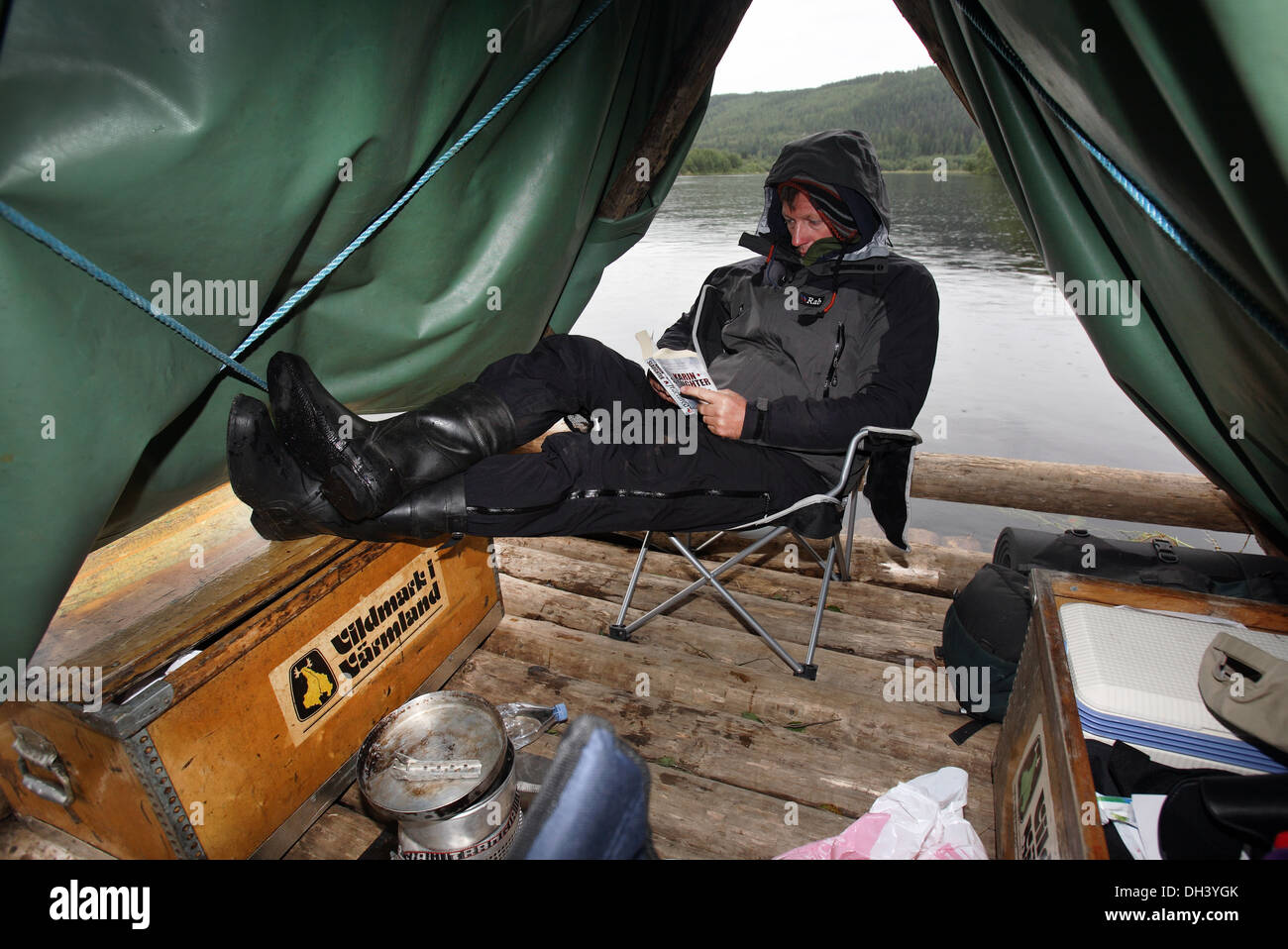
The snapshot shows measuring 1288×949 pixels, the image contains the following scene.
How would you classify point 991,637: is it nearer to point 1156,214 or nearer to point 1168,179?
point 1156,214

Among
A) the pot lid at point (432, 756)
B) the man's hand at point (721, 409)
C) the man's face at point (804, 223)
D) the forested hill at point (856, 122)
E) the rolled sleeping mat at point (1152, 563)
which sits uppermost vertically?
the forested hill at point (856, 122)

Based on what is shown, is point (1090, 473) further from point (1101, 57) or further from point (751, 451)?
point (1101, 57)

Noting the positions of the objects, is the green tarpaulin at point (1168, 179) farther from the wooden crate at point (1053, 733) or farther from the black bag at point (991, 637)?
the black bag at point (991, 637)

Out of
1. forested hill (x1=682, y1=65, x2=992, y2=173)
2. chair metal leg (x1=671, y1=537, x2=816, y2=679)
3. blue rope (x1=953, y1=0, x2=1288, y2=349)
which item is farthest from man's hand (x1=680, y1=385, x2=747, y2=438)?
forested hill (x1=682, y1=65, x2=992, y2=173)

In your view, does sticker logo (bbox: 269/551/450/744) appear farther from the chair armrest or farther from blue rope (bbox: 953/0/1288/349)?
blue rope (bbox: 953/0/1288/349)

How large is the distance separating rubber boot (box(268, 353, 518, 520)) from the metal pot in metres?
0.60

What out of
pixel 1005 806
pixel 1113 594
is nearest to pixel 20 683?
pixel 1005 806

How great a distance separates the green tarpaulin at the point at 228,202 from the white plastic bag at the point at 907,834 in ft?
6.05

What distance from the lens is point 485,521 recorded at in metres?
1.91

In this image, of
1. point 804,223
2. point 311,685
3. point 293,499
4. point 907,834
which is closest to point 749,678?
point 907,834

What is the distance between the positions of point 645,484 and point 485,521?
515 mm

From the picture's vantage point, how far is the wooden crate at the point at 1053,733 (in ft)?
3.69

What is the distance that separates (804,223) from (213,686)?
2.43 m

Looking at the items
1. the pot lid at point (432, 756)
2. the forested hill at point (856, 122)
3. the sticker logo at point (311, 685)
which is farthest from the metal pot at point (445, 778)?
the forested hill at point (856, 122)
